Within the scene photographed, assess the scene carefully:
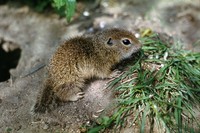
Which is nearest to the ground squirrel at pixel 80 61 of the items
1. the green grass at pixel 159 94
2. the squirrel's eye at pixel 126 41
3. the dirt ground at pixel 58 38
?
the squirrel's eye at pixel 126 41

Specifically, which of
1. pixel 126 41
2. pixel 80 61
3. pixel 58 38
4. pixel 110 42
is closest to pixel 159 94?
pixel 126 41

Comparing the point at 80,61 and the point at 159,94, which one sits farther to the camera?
the point at 80,61

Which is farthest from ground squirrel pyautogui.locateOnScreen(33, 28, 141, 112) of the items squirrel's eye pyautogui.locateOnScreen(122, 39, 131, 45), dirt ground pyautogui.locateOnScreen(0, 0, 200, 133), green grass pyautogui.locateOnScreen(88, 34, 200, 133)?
green grass pyautogui.locateOnScreen(88, 34, 200, 133)

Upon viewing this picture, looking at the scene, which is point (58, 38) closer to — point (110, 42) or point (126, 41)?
point (110, 42)

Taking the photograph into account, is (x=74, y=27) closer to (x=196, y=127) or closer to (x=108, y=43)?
(x=108, y=43)

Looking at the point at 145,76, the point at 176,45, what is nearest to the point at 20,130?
the point at 145,76

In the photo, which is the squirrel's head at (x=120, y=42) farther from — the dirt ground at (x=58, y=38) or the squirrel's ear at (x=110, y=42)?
the dirt ground at (x=58, y=38)
